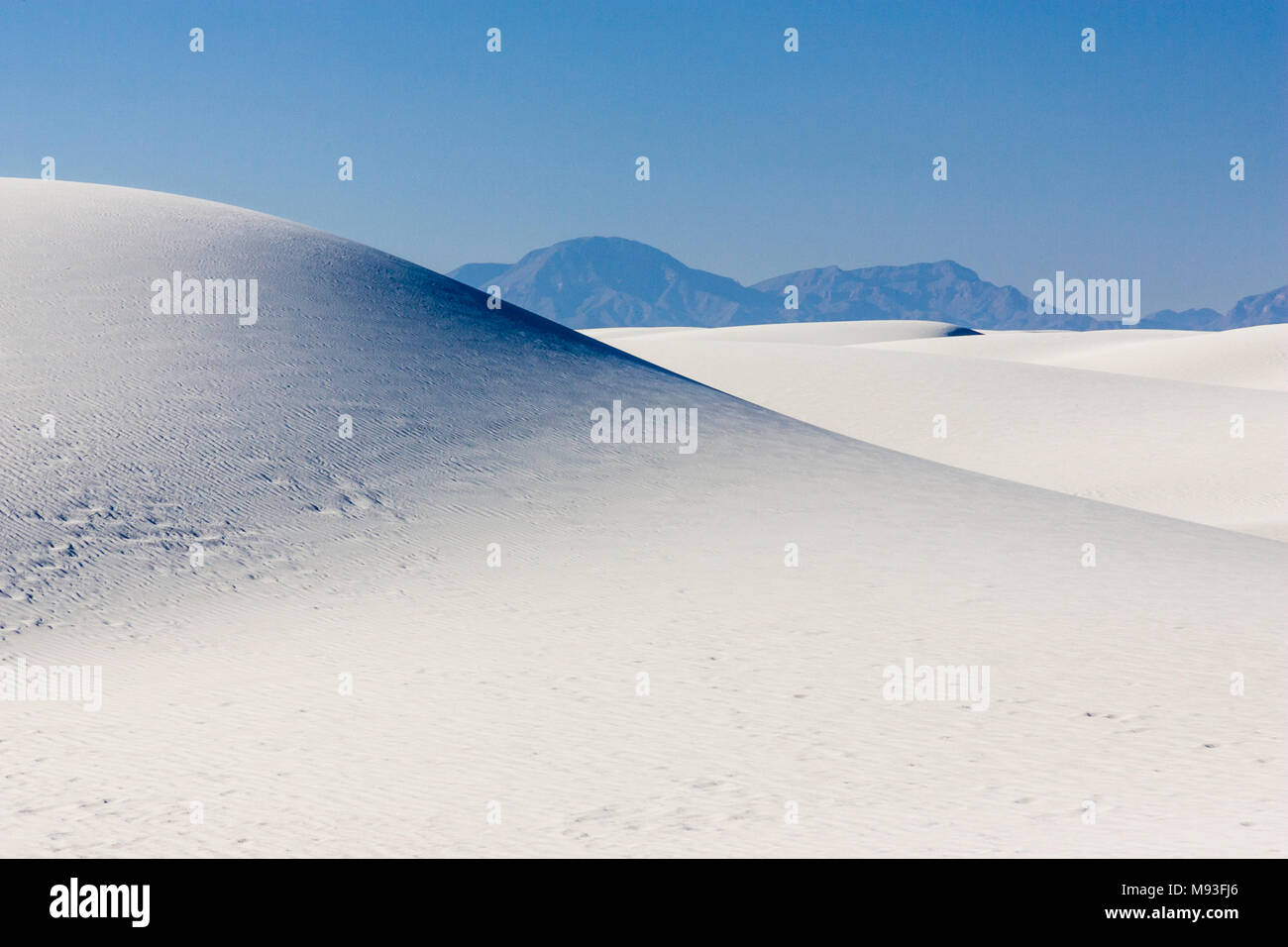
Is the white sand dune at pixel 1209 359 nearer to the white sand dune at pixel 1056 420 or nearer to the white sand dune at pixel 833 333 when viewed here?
the white sand dune at pixel 1056 420

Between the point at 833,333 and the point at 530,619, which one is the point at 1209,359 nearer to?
the point at 530,619

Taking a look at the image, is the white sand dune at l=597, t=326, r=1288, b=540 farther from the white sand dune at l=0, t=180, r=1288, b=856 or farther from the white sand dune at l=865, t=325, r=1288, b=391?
the white sand dune at l=0, t=180, r=1288, b=856

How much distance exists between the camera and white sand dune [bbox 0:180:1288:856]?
7.21 metres

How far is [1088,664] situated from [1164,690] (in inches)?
30.7

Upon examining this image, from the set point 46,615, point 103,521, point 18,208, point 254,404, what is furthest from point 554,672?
point 18,208

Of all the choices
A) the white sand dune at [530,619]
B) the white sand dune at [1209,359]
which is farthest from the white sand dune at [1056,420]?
the white sand dune at [530,619]

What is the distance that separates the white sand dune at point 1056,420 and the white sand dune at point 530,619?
6.93 m

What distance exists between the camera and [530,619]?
1188 centimetres

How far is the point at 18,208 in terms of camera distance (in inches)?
1005

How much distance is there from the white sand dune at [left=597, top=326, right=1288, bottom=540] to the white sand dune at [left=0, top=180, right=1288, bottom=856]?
6.93 metres

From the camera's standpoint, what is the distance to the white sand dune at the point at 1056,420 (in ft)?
83.5

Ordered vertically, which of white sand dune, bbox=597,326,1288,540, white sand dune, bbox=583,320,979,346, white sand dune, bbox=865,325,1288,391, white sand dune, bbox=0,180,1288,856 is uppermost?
white sand dune, bbox=583,320,979,346

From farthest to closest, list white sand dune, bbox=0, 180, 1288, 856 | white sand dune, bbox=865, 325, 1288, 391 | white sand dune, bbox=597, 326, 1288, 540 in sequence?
white sand dune, bbox=865, 325, 1288, 391, white sand dune, bbox=597, 326, 1288, 540, white sand dune, bbox=0, 180, 1288, 856

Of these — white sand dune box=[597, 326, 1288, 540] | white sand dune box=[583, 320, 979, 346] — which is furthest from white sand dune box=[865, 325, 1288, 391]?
white sand dune box=[583, 320, 979, 346]
